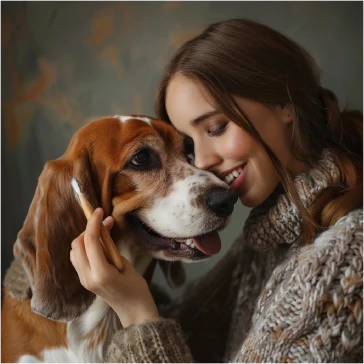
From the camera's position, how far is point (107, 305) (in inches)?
43.0

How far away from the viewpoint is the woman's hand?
36.8 inches

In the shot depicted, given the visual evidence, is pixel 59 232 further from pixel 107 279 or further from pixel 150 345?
pixel 150 345

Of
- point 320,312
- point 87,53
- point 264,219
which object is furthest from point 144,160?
point 320,312

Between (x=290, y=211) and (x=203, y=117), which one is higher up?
(x=203, y=117)

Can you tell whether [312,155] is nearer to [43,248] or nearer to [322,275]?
[322,275]

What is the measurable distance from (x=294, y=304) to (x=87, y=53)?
90 cm

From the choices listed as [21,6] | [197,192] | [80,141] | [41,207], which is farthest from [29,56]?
[197,192]

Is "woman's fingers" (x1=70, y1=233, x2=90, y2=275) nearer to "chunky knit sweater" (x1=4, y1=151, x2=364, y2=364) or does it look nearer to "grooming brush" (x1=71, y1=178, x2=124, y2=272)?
"grooming brush" (x1=71, y1=178, x2=124, y2=272)

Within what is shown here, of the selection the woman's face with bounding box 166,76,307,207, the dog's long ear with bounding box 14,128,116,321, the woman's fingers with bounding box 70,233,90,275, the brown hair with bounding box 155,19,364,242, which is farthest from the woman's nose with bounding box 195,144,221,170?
the woman's fingers with bounding box 70,233,90,275

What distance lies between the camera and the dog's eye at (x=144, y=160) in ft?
3.69

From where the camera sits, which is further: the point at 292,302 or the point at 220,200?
the point at 220,200

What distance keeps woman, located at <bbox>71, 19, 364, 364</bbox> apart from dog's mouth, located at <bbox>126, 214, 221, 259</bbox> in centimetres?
12

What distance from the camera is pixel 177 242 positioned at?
1098 millimetres

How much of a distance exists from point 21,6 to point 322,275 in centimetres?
105
